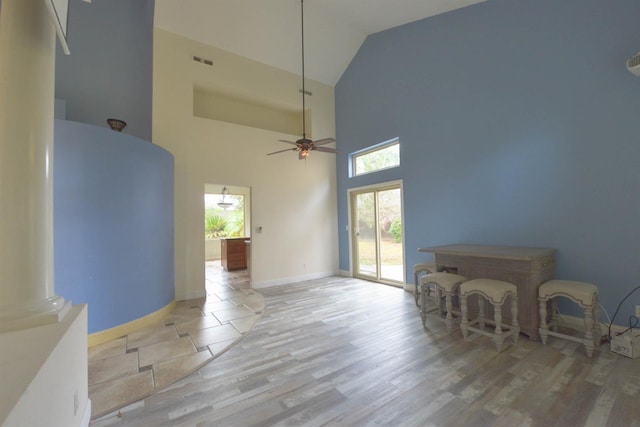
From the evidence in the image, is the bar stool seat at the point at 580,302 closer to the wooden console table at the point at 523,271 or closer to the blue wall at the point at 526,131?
the wooden console table at the point at 523,271

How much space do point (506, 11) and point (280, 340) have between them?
17.5 feet

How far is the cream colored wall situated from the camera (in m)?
4.63

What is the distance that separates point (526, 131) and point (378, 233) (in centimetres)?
309

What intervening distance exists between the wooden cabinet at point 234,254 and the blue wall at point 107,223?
3748mm

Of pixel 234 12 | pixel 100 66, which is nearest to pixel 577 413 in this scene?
pixel 234 12

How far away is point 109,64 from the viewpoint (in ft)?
14.8

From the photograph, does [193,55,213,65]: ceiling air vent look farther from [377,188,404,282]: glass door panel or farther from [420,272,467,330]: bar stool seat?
[420,272,467,330]: bar stool seat

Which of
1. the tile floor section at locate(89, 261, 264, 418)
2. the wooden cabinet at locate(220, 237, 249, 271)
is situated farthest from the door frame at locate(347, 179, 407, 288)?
the wooden cabinet at locate(220, 237, 249, 271)

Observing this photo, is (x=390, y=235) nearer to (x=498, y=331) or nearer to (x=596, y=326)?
(x=498, y=331)

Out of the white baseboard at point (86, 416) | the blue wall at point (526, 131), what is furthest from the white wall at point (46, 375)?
the blue wall at point (526, 131)

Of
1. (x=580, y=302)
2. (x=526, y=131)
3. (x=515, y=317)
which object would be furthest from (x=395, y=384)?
(x=526, y=131)

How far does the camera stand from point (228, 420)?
1.77m

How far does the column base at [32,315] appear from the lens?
134 cm

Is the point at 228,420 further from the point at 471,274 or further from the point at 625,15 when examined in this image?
the point at 625,15
